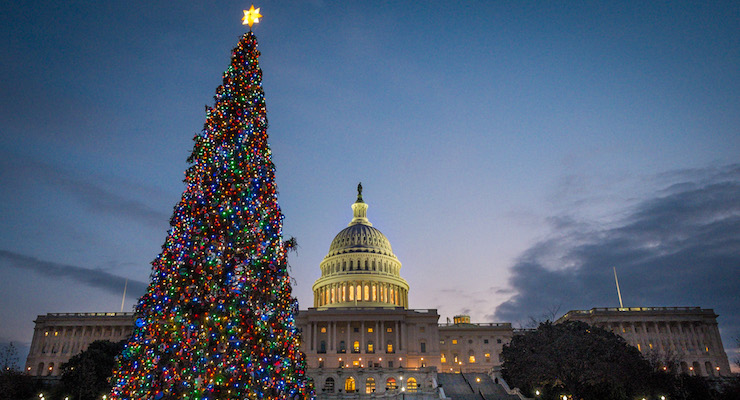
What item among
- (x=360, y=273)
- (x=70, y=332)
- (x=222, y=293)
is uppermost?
(x=360, y=273)

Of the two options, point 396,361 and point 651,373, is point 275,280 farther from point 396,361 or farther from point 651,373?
point 396,361

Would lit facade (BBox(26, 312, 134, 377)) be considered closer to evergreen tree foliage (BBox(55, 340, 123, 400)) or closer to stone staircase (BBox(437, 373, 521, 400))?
evergreen tree foliage (BBox(55, 340, 123, 400))

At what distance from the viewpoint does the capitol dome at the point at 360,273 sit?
340 ft

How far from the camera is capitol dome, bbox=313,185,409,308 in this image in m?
104

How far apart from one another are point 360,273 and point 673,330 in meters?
63.0

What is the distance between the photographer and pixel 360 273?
105m

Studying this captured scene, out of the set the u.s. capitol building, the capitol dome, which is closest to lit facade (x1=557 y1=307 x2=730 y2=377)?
the u.s. capitol building

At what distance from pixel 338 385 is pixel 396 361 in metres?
22.0

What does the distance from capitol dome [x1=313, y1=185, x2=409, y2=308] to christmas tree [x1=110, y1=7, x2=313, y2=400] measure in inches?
3231

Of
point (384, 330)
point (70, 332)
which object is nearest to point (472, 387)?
point (384, 330)

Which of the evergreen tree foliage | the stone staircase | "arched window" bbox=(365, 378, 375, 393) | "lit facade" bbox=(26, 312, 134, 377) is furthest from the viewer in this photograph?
"lit facade" bbox=(26, 312, 134, 377)

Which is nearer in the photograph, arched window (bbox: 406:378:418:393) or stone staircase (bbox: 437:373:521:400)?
stone staircase (bbox: 437:373:521:400)

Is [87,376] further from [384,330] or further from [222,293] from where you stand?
[222,293]

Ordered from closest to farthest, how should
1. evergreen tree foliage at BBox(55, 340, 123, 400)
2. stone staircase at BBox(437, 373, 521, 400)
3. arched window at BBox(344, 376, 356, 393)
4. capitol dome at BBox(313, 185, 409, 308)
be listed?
1. stone staircase at BBox(437, 373, 521, 400)
2. evergreen tree foliage at BBox(55, 340, 123, 400)
3. arched window at BBox(344, 376, 356, 393)
4. capitol dome at BBox(313, 185, 409, 308)
